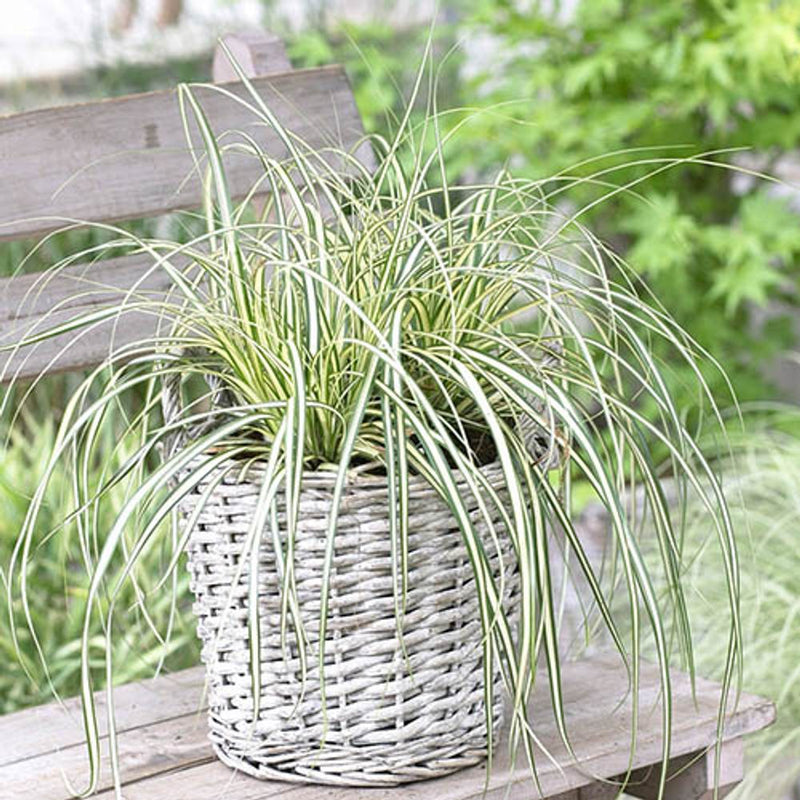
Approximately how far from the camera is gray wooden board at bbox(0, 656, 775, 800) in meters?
0.98

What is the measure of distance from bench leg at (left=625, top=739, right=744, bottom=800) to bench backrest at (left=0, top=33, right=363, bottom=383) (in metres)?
0.58

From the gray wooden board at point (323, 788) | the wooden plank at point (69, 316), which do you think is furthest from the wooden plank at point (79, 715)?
→ the wooden plank at point (69, 316)

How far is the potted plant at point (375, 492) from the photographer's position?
2.89 feet

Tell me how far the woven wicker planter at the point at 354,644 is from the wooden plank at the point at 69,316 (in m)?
0.35

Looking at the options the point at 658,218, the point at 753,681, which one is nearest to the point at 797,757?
the point at 753,681

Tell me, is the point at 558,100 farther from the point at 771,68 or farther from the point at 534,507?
the point at 534,507

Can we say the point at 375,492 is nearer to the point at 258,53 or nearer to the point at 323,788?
the point at 323,788

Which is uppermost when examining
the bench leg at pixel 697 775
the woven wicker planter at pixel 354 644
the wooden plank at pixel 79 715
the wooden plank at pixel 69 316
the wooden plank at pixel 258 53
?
the wooden plank at pixel 258 53

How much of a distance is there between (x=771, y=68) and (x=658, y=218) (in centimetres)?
29

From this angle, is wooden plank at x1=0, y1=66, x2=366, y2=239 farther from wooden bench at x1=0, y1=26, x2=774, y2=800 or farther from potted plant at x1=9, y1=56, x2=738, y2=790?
potted plant at x1=9, y1=56, x2=738, y2=790

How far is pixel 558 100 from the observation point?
2588mm

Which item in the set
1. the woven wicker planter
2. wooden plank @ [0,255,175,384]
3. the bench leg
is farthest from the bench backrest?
the bench leg

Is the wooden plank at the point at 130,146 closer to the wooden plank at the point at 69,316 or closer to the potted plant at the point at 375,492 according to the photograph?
the wooden plank at the point at 69,316

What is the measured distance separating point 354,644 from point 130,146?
645 millimetres
